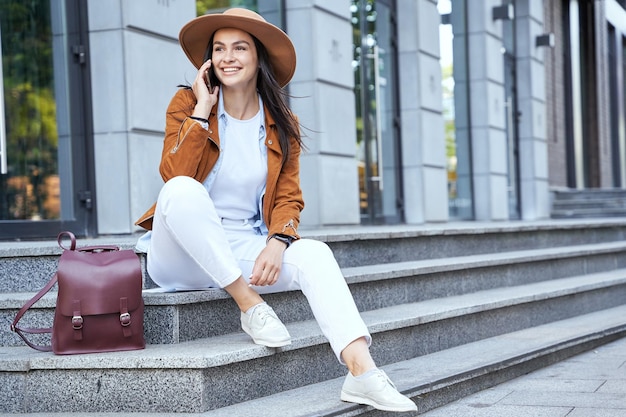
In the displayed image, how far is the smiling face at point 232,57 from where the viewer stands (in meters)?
3.99

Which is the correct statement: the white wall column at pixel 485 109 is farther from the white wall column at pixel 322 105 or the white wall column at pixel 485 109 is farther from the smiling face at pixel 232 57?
the smiling face at pixel 232 57

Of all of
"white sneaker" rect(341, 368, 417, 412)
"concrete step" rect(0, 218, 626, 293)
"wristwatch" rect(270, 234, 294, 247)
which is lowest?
"white sneaker" rect(341, 368, 417, 412)

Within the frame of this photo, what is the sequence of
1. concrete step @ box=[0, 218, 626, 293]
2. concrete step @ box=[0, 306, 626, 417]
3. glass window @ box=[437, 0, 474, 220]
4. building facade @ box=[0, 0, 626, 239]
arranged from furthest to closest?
glass window @ box=[437, 0, 474, 220] < building facade @ box=[0, 0, 626, 239] < concrete step @ box=[0, 218, 626, 293] < concrete step @ box=[0, 306, 626, 417]

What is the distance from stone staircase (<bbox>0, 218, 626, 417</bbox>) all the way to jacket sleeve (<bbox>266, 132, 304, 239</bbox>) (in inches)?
16.3

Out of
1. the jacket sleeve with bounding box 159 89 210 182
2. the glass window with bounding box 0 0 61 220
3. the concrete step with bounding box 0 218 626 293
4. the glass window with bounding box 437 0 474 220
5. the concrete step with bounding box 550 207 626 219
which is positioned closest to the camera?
the jacket sleeve with bounding box 159 89 210 182

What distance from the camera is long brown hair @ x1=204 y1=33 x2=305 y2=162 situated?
13.5ft

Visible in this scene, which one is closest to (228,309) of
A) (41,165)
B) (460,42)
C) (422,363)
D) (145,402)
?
(145,402)

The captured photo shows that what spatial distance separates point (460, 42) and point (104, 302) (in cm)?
958

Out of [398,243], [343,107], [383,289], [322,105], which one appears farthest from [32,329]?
[343,107]

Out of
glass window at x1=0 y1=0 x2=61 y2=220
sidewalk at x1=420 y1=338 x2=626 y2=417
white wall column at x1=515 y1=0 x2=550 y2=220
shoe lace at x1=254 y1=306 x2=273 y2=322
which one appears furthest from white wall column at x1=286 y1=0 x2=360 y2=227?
white wall column at x1=515 y1=0 x2=550 y2=220

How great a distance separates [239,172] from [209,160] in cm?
15

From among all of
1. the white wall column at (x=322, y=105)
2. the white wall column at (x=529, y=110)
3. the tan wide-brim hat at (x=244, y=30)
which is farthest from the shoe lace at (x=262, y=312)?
the white wall column at (x=529, y=110)

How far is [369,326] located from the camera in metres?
4.42

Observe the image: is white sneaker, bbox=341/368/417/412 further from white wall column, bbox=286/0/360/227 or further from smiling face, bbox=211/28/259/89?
white wall column, bbox=286/0/360/227
